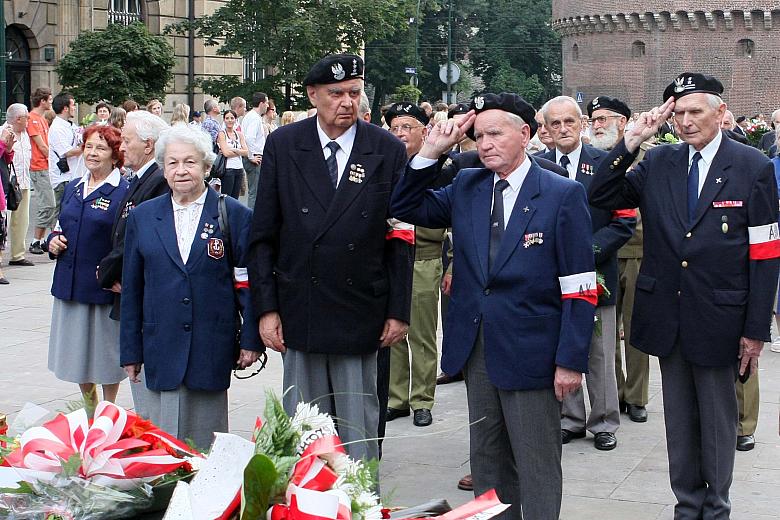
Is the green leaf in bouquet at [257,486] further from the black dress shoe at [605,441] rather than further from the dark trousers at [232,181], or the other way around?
the dark trousers at [232,181]

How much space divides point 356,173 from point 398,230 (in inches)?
13.5

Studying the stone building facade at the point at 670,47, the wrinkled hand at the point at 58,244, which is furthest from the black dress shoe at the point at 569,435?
the stone building facade at the point at 670,47

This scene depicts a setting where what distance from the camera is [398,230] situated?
5.59 meters

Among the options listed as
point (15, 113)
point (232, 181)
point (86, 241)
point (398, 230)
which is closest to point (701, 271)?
point (398, 230)

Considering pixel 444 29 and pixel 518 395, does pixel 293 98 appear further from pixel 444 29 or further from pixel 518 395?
pixel 444 29

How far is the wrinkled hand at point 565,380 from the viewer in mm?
4918

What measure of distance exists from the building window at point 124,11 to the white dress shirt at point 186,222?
25703 mm

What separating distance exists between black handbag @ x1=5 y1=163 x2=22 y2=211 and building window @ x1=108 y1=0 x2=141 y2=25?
54.3ft

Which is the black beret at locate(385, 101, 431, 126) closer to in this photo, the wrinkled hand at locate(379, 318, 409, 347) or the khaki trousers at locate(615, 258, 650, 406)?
the khaki trousers at locate(615, 258, 650, 406)

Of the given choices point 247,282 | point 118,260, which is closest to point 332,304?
point 247,282

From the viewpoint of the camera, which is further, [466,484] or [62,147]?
[62,147]

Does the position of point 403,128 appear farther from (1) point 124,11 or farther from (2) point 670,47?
(2) point 670,47

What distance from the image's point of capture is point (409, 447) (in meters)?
7.62

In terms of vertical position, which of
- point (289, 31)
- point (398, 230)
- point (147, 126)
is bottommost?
point (398, 230)
